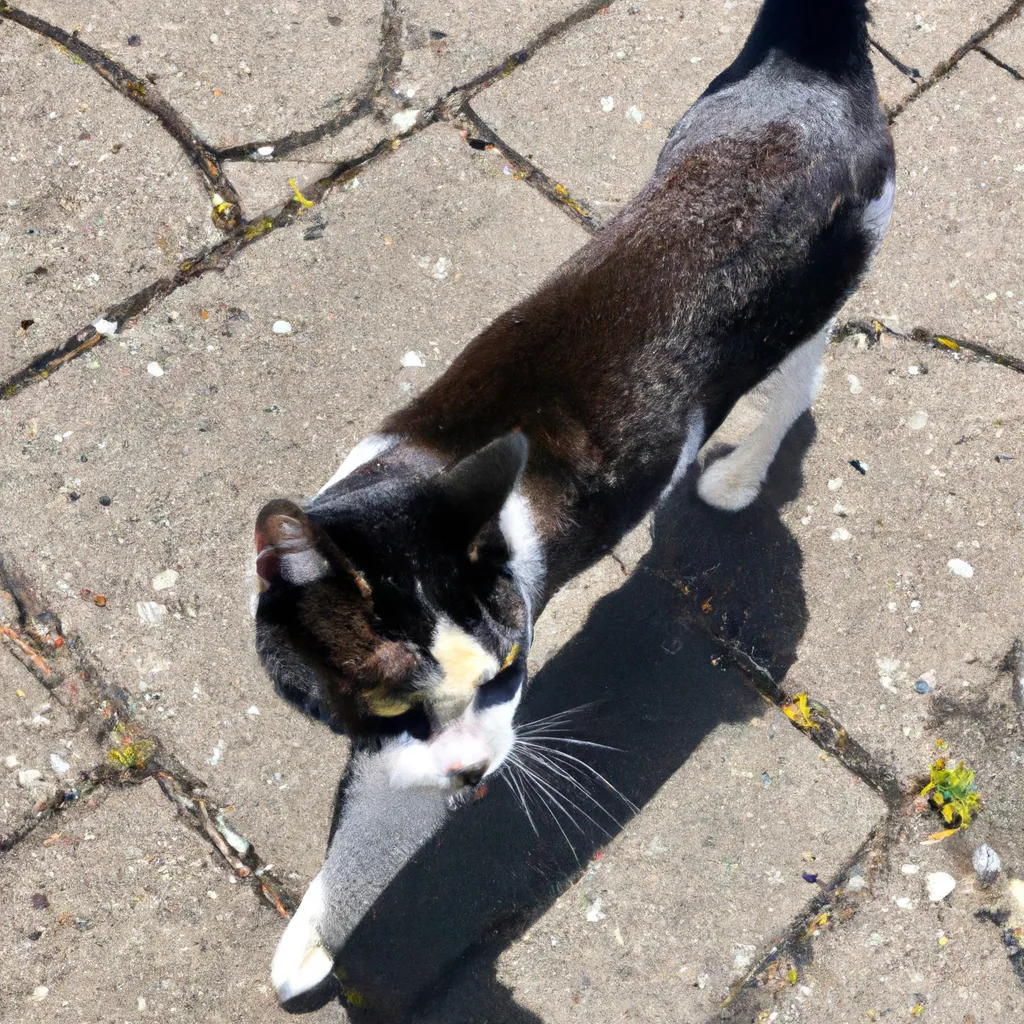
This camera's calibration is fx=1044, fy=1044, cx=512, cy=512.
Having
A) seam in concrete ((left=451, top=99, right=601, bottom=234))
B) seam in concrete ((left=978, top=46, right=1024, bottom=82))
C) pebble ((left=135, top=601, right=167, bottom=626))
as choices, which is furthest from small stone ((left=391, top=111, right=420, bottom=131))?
seam in concrete ((left=978, top=46, right=1024, bottom=82))

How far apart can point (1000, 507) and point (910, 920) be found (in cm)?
140

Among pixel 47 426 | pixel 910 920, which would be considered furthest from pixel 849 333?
pixel 47 426

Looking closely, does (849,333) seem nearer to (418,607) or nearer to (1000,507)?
(1000,507)

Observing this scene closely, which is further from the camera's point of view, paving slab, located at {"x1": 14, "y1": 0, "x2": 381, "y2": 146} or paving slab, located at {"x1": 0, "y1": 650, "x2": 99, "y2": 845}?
paving slab, located at {"x1": 14, "y1": 0, "x2": 381, "y2": 146}

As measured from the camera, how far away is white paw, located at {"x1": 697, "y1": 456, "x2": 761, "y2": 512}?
3477mm

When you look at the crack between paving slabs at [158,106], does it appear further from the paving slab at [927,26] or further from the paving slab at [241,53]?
the paving slab at [927,26]

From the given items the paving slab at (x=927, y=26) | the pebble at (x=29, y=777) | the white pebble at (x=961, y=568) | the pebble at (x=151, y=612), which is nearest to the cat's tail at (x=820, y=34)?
the paving slab at (x=927, y=26)

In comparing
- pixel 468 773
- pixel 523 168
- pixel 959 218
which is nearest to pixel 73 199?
pixel 523 168

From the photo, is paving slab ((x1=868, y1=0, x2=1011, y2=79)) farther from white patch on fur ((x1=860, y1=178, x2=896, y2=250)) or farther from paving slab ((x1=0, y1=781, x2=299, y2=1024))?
paving slab ((x1=0, y1=781, x2=299, y2=1024))

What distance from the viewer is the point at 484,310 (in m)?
3.72

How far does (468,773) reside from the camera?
248 cm

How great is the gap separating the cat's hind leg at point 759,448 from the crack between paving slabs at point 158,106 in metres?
1.93

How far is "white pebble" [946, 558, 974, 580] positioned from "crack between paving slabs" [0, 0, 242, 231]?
8.97 feet

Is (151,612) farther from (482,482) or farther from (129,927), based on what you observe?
(482,482)
